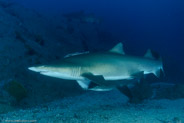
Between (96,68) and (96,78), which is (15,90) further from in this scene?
(96,78)

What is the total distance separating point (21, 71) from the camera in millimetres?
8094

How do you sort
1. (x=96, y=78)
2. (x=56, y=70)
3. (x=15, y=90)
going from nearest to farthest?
1. (x=56, y=70)
2. (x=96, y=78)
3. (x=15, y=90)

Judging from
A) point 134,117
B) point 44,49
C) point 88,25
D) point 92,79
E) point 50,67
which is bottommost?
point 134,117

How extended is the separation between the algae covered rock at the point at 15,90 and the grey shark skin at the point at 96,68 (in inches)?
131

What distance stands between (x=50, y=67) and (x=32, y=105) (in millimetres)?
3869

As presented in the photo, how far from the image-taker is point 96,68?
4.57 meters

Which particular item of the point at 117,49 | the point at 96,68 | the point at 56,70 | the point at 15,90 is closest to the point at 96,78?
the point at 96,68

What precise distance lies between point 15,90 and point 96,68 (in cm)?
389

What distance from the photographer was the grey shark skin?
4242 mm

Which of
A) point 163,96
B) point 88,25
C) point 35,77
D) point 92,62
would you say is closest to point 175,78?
point 88,25

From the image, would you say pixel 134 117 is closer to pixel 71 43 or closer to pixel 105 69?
pixel 105 69

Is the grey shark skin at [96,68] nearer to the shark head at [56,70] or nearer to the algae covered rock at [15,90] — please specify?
the shark head at [56,70]

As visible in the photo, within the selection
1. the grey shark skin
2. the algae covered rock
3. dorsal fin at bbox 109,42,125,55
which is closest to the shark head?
the grey shark skin

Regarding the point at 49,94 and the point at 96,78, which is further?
the point at 49,94
